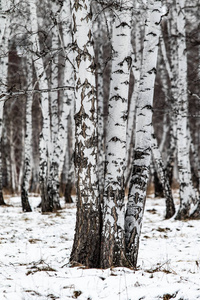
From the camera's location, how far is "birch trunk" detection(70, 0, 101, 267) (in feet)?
14.6

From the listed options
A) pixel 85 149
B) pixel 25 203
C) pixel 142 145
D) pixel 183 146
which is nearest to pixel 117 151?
pixel 85 149

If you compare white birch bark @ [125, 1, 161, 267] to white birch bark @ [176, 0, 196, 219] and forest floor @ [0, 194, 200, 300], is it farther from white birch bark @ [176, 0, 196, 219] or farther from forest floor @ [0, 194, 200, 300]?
white birch bark @ [176, 0, 196, 219]

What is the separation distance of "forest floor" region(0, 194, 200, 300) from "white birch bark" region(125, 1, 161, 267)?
52 cm

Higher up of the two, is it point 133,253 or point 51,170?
point 51,170

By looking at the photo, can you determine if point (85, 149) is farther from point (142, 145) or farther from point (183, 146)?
point (183, 146)

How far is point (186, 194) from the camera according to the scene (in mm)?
9070

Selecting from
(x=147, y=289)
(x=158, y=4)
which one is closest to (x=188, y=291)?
(x=147, y=289)

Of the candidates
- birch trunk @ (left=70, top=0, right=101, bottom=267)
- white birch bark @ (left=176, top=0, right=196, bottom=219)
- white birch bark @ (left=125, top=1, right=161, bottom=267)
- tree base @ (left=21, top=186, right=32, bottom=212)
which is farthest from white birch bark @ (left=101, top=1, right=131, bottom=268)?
tree base @ (left=21, top=186, right=32, bottom=212)

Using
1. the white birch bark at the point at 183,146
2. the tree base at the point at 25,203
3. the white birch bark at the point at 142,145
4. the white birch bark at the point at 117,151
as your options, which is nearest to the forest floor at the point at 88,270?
the white birch bark at the point at 117,151

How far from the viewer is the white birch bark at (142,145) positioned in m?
4.73

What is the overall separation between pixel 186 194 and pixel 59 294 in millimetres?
6307

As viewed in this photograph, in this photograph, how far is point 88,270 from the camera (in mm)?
4125

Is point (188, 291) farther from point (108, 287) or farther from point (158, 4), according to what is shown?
point (158, 4)

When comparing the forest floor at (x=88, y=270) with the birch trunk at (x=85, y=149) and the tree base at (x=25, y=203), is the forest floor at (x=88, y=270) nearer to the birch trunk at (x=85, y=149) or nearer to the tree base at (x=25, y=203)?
the birch trunk at (x=85, y=149)
